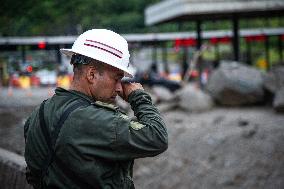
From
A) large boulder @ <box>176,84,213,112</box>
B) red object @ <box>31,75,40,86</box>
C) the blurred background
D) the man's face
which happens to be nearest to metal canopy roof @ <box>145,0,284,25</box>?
the blurred background

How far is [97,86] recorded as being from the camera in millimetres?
2408

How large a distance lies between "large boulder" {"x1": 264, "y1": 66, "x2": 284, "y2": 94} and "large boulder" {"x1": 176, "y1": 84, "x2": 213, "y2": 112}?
164 centimetres

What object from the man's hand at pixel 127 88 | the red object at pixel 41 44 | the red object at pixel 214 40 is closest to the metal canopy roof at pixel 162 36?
the red object at pixel 41 44

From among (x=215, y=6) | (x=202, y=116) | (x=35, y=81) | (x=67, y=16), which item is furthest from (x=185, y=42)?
(x=202, y=116)

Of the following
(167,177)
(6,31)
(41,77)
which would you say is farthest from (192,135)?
(41,77)

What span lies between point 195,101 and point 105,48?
10.6m

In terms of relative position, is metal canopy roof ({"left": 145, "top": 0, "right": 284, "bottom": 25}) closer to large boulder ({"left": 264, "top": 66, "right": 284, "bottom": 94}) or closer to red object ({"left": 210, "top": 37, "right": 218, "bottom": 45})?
large boulder ({"left": 264, "top": 66, "right": 284, "bottom": 94})

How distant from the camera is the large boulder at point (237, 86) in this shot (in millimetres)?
12352

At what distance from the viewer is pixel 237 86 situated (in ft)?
40.3

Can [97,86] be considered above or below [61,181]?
above

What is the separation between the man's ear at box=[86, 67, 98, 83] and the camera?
238 cm

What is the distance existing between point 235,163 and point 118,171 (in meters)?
6.85

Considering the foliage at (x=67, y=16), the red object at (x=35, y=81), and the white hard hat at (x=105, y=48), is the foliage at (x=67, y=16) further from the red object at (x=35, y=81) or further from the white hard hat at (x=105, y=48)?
the white hard hat at (x=105, y=48)

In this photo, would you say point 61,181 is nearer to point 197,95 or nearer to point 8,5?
point 8,5
